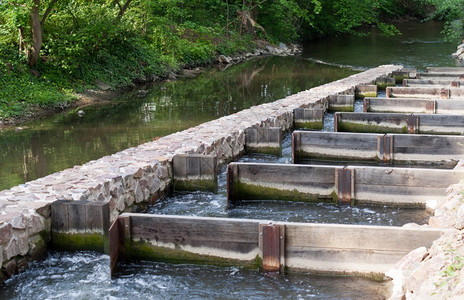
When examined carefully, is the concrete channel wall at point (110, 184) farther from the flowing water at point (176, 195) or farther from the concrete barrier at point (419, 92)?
the concrete barrier at point (419, 92)

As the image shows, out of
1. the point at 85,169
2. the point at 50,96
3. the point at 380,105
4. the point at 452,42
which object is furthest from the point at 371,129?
the point at 452,42

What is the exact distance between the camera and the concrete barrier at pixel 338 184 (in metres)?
8.25

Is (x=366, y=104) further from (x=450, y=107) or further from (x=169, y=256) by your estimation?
(x=169, y=256)

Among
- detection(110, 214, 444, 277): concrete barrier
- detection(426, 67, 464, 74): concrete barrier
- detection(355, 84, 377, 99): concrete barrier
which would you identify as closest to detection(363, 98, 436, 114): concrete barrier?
detection(355, 84, 377, 99): concrete barrier

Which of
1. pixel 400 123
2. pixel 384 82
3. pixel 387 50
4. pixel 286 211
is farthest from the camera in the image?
pixel 387 50

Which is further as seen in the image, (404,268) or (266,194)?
(266,194)

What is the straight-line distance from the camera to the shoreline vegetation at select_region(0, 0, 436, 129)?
17172mm

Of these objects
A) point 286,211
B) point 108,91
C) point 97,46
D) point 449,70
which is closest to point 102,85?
point 108,91

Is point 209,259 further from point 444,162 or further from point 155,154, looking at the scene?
point 444,162

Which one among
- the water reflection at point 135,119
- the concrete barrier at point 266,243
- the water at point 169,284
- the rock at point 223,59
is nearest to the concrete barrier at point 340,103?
the water reflection at point 135,119

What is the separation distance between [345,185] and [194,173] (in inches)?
85.6

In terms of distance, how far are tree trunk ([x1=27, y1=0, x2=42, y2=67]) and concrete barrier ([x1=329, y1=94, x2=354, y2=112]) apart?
8.69 meters

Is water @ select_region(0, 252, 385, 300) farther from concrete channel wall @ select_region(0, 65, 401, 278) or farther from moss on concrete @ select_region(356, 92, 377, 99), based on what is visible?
moss on concrete @ select_region(356, 92, 377, 99)

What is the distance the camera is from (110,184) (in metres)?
7.44
